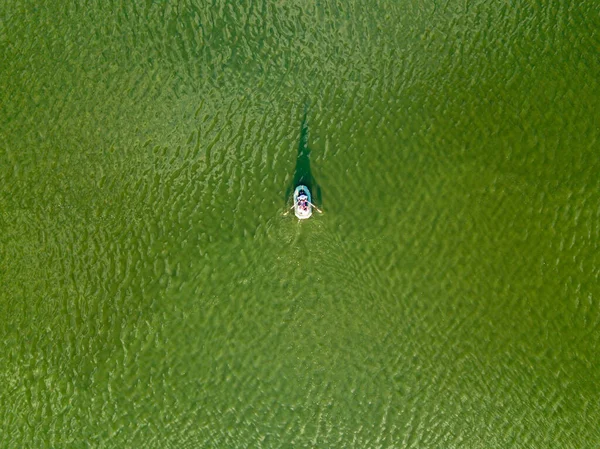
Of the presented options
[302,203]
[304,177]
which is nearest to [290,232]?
[302,203]

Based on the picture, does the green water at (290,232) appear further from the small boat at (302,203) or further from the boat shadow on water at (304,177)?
the small boat at (302,203)

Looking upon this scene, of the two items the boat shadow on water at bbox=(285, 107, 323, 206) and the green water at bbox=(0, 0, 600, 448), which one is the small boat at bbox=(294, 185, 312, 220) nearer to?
the boat shadow on water at bbox=(285, 107, 323, 206)

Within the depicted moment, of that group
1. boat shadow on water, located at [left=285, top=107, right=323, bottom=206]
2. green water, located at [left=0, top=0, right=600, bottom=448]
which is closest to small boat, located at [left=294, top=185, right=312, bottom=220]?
boat shadow on water, located at [left=285, top=107, right=323, bottom=206]

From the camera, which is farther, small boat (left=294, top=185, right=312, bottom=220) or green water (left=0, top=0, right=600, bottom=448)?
green water (left=0, top=0, right=600, bottom=448)

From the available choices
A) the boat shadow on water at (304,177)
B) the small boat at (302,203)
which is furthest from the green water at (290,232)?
the small boat at (302,203)

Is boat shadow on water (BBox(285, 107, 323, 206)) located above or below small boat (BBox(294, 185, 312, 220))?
above

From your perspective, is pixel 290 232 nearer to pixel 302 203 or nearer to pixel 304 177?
pixel 302 203
